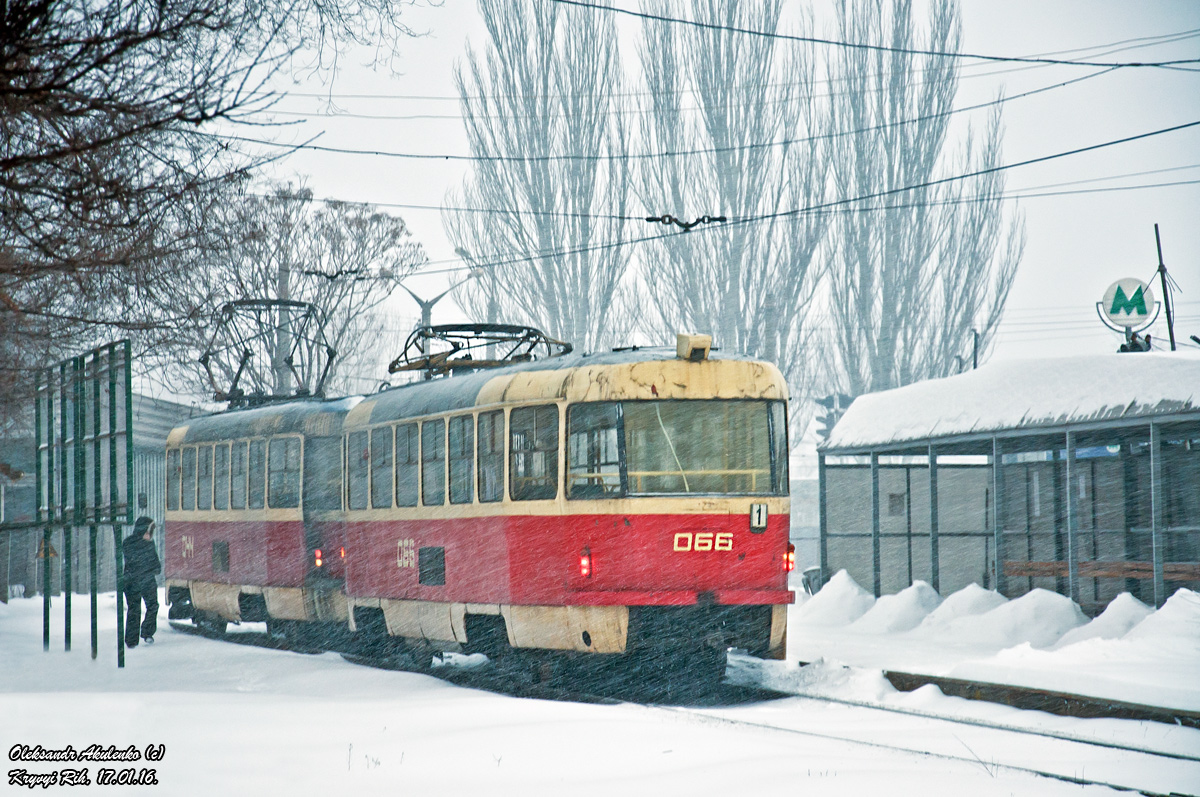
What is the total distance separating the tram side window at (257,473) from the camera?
660 inches

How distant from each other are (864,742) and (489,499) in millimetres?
4529

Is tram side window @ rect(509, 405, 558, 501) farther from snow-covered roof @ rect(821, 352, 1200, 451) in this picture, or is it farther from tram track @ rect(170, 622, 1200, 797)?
snow-covered roof @ rect(821, 352, 1200, 451)

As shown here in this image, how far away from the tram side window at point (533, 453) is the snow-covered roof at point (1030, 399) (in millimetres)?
6094

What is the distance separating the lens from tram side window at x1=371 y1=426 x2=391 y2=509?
13984mm

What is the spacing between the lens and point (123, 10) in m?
7.25

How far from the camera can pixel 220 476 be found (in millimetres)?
18031

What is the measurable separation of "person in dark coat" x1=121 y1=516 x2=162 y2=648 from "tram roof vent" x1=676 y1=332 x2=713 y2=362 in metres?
7.26

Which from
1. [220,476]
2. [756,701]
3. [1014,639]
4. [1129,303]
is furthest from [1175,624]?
[220,476]

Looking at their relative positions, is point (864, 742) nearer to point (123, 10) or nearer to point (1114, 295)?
point (123, 10)

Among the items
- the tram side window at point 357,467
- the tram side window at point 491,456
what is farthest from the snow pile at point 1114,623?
the tram side window at point 357,467

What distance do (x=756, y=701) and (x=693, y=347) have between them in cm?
296

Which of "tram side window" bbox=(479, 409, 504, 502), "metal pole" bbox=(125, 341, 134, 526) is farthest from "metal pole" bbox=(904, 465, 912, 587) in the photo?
"metal pole" bbox=(125, 341, 134, 526)

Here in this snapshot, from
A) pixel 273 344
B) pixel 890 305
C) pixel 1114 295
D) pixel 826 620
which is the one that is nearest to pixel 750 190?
pixel 890 305

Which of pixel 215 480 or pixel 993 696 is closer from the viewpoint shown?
pixel 993 696
